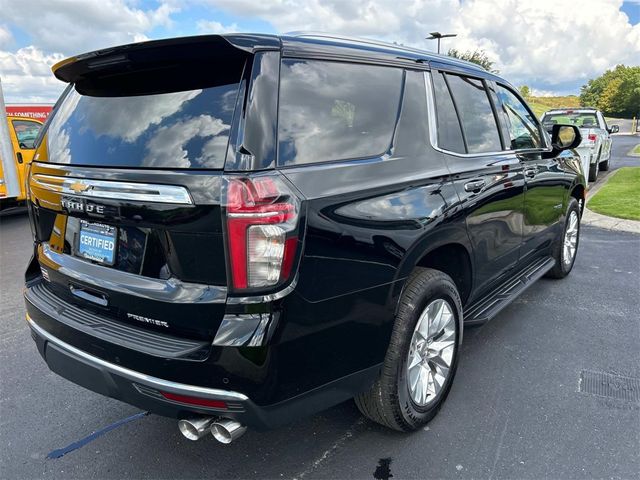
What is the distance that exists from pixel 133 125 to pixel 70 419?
5.92 feet

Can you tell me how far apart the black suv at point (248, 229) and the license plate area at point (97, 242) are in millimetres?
11

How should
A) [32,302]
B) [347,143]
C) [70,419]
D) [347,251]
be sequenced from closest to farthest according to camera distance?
[347,251] → [347,143] → [32,302] → [70,419]

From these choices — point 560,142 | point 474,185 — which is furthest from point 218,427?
point 560,142

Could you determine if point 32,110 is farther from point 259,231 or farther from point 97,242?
point 259,231

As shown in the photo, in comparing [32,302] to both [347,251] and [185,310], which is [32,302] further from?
[347,251]

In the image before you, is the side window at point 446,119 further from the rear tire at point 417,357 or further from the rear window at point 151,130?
the rear window at point 151,130

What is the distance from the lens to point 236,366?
1875mm

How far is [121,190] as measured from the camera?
2.04 m

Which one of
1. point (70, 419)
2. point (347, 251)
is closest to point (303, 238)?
point (347, 251)

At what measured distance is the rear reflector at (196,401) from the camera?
6.33ft

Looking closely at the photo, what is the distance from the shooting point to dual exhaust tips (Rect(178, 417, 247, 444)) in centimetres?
203

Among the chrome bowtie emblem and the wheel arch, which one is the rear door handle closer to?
the wheel arch

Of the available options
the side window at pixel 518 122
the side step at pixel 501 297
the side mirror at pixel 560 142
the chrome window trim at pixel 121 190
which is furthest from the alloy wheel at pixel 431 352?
the side mirror at pixel 560 142

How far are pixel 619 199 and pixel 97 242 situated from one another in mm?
9918
